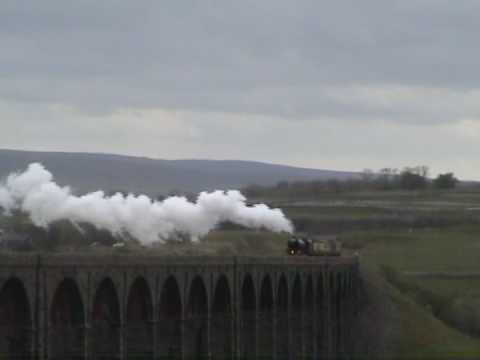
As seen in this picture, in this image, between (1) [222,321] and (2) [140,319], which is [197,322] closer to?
(1) [222,321]

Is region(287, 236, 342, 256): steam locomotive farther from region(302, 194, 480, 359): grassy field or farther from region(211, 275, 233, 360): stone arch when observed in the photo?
region(211, 275, 233, 360): stone arch

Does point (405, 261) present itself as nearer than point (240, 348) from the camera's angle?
No

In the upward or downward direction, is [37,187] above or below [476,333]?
above

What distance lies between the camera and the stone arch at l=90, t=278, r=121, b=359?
82.6 metres

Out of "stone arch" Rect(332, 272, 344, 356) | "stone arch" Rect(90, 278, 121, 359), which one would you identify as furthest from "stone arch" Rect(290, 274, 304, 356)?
Result: "stone arch" Rect(90, 278, 121, 359)

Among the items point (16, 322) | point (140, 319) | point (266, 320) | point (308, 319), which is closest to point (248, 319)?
point (266, 320)

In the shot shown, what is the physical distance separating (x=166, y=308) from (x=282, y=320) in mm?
22963

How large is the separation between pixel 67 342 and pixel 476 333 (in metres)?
61.9

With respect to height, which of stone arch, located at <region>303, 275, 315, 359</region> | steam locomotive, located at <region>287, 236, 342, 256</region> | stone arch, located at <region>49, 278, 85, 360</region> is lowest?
stone arch, located at <region>303, 275, 315, 359</region>

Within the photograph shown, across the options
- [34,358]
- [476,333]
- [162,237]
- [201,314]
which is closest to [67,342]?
[34,358]

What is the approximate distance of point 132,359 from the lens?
281 feet

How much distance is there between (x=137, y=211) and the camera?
12900 cm

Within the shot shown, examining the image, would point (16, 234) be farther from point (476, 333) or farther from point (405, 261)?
point (405, 261)

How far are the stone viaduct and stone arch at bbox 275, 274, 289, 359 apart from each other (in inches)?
3.2
